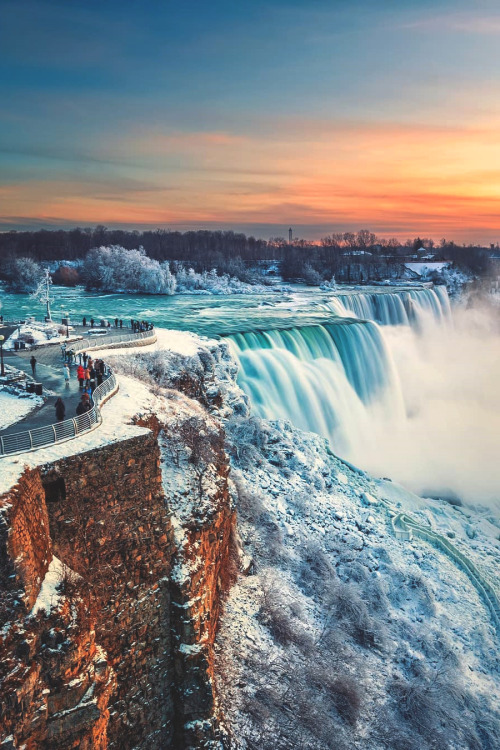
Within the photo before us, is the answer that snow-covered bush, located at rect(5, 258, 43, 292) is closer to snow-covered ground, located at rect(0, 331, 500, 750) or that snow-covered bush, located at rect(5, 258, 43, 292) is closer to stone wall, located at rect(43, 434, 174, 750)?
snow-covered ground, located at rect(0, 331, 500, 750)

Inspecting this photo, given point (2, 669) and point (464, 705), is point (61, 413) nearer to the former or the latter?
point (2, 669)

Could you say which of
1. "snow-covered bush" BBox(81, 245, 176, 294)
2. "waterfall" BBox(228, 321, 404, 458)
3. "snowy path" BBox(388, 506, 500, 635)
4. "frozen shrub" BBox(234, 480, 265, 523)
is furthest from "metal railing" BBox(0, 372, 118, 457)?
"snow-covered bush" BBox(81, 245, 176, 294)

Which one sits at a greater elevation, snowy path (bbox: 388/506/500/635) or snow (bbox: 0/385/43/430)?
snow (bbox: 0/385/43/430)

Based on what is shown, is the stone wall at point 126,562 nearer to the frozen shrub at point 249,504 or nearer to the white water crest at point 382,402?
the frozen shrub at point 249,504

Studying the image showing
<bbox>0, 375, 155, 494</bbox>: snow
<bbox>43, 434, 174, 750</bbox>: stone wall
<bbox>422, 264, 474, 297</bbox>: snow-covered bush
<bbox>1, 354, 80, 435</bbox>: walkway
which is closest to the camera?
<bbox>0, 375, 155, 494</bbox>: snow

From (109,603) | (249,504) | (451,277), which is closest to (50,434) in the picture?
(109,603)

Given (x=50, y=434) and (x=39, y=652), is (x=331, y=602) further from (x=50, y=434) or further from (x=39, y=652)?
(x=50, y=434)

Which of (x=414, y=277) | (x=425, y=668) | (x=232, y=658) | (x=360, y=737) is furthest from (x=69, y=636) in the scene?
(x=414, y=277)
